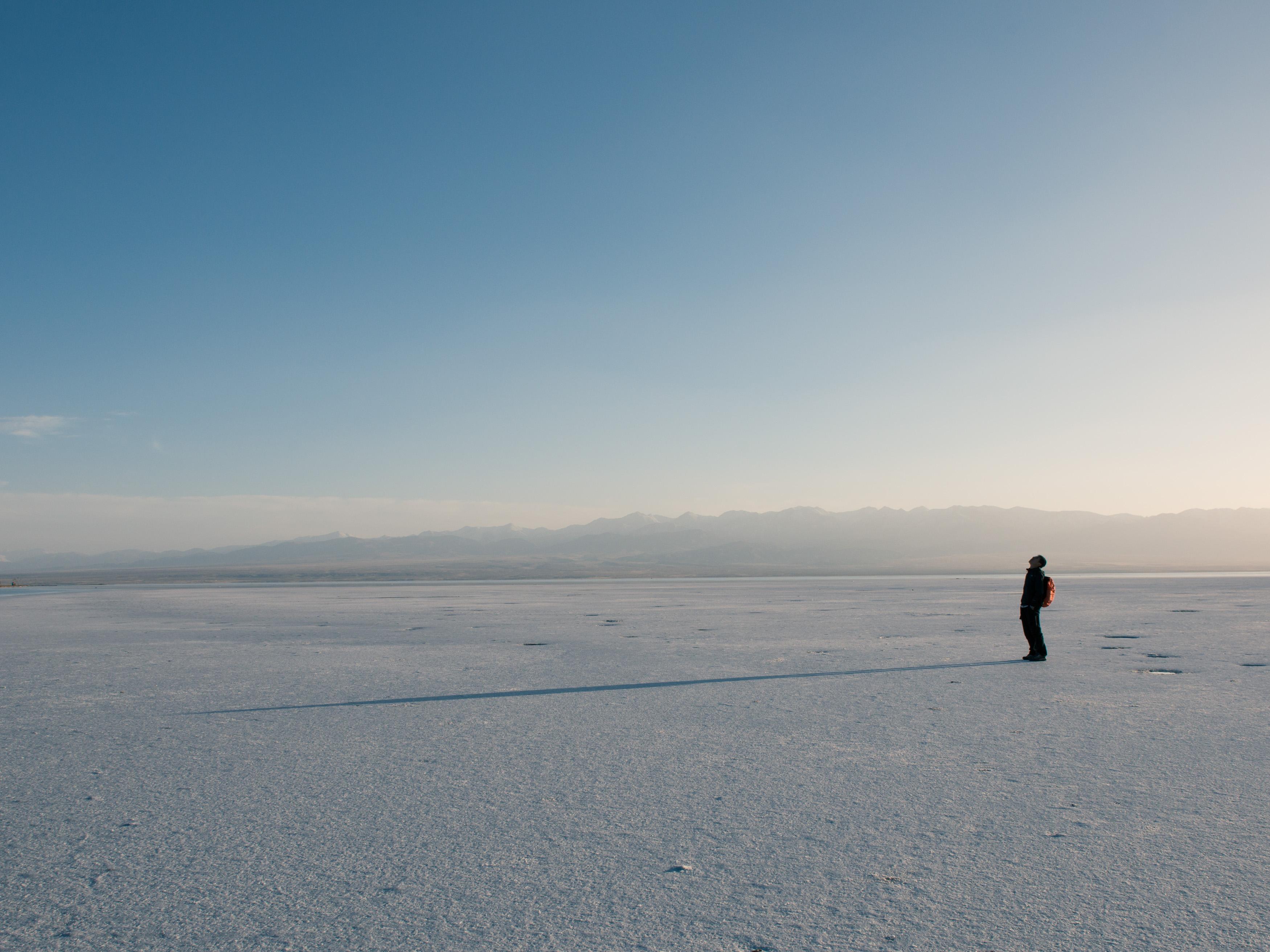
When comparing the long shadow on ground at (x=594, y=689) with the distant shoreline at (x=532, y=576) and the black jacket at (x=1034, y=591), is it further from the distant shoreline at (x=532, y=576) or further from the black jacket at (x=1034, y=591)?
the distant shoreline at (x=532, y=576)

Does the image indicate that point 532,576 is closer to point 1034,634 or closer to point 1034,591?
point 1034,591

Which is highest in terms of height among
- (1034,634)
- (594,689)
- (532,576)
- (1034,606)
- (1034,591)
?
(1034,591)

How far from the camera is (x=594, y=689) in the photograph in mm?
9961

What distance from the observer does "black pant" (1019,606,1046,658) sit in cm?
1220

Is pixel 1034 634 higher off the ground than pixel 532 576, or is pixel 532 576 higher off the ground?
pixel 1034 634

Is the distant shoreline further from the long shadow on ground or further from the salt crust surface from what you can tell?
the salt crust surface

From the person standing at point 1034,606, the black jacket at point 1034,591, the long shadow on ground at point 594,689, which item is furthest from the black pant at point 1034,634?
the long shadow on ground at point 594,689

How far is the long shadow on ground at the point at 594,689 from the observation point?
8.87 meters

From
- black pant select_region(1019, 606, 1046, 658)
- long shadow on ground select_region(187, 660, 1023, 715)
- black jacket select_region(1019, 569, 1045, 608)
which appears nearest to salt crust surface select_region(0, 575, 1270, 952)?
long shadow on ground select_region(187, 660, 1023, 715)

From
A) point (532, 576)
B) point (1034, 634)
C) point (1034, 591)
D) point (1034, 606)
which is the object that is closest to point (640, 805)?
point (1034, 634)

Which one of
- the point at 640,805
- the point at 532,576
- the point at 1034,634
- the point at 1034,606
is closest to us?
the point at 640,805

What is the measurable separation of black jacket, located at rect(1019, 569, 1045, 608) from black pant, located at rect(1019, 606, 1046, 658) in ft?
0.61

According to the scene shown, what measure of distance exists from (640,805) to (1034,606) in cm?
968

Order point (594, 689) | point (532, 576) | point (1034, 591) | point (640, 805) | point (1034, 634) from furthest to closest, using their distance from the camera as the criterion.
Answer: point (532, 576)
point (1034, 591)
point (1034, 634)
point (594, 689)
point (640, 805)
